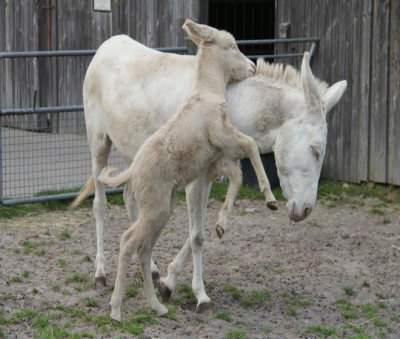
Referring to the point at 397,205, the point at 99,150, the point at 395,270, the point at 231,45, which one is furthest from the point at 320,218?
the point at 231,45

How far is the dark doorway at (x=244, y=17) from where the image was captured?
14773mm

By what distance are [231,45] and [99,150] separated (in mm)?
1546

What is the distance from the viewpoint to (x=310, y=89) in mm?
6195

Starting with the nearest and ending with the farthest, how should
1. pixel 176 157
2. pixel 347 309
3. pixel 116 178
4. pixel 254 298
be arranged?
1. pixel 176 157
2. pixel 116 178
3. pixel 347 309
4. pixel 254 298

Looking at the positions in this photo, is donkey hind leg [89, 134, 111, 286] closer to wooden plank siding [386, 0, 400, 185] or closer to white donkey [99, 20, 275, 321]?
white donkey [99, 20, 275, 321]

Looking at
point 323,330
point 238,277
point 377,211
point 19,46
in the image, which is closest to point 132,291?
point 238,277

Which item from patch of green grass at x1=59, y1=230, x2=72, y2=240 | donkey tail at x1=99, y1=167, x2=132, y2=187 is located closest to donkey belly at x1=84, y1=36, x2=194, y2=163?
donkey tail at x1=99, y1=167, x2=132, y2=187

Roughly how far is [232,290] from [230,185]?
1.24 meters

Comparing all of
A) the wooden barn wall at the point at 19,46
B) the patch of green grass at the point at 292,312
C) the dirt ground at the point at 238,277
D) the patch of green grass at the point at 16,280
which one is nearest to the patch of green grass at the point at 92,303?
the dirt ground at the point at 238,277

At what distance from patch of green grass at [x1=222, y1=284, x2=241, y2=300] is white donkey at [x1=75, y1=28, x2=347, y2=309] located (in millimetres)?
404

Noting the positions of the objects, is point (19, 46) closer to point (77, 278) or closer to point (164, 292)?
point (77, 278)

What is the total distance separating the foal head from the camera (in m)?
6.36

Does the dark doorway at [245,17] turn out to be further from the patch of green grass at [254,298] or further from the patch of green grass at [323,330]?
the patch of green grass at [323,330]

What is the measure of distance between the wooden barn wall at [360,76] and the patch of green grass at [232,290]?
12.1 ft
